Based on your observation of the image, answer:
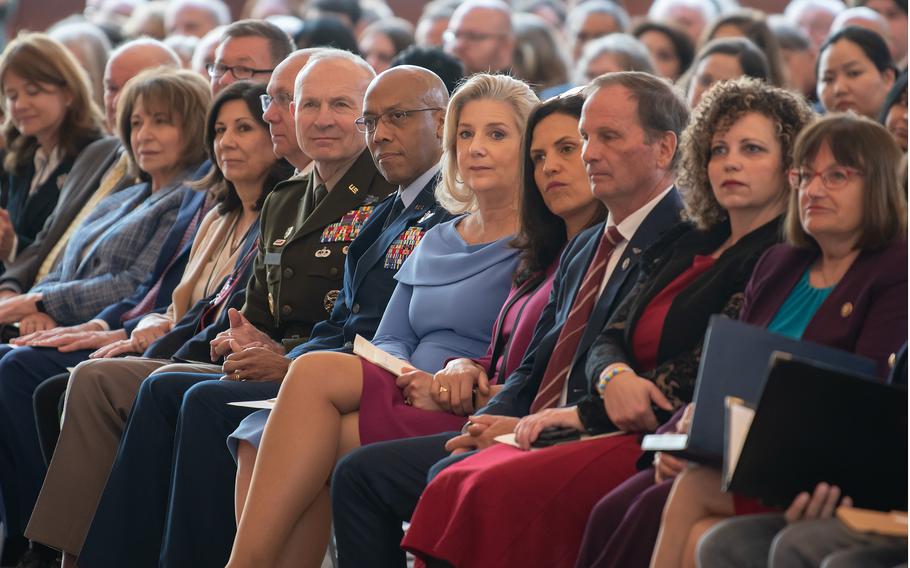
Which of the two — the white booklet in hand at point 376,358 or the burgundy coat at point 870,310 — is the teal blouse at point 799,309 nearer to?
the burgundy coat at point 870,310

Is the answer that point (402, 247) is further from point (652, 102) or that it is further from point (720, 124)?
point (720, 124)

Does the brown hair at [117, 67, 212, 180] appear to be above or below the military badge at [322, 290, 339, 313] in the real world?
above

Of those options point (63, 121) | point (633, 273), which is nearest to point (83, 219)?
point (63, 121)

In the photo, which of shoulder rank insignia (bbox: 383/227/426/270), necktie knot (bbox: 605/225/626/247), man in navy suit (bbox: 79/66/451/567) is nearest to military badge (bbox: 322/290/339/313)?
man in navy suit (bbox: 79/66/451/567)

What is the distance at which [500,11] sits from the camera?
7.43 metres

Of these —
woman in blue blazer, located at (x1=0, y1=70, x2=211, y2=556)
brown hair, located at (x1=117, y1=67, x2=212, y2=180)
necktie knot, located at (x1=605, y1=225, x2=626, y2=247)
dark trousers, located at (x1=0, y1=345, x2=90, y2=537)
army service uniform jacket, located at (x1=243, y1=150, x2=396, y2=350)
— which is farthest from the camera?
brown hair, located at (x1=117, y1=67, x2=212, y2=180)

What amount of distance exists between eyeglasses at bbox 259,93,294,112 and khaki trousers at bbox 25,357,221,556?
0.87 metres

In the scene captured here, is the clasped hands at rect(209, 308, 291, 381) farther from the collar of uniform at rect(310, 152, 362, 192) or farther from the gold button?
the gold button

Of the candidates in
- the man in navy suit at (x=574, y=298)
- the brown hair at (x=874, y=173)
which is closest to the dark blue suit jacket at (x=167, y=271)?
the man in navy suit at (x=574, y=298)

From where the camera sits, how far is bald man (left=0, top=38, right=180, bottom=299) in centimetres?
575

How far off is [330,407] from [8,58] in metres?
3.22

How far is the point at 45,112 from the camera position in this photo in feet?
19.9

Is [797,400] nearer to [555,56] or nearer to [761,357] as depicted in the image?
[761,357]

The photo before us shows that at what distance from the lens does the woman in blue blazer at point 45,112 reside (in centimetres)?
604
